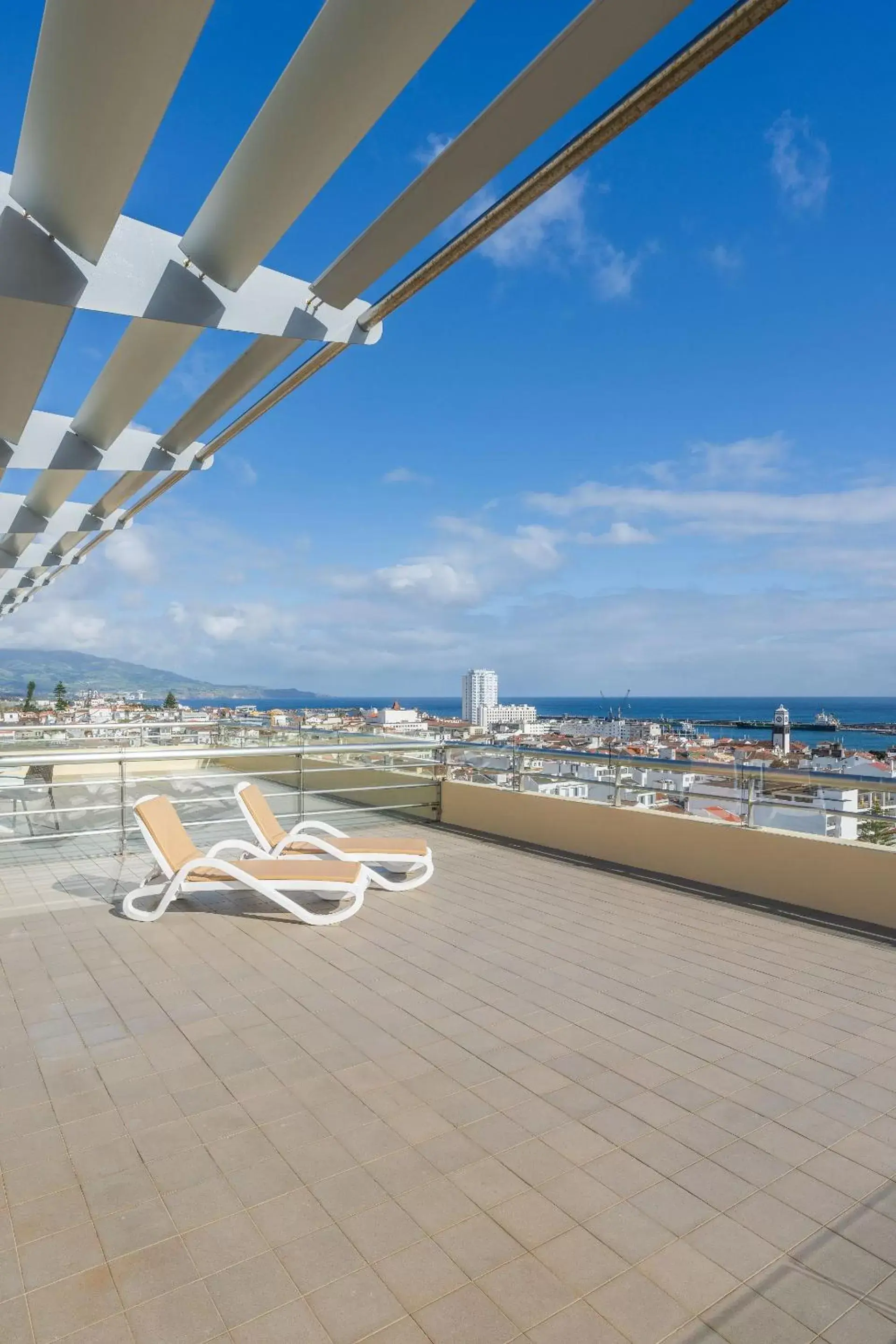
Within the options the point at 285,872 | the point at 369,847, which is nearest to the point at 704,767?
the point at 369,847

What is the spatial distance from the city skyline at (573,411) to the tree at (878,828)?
423cm

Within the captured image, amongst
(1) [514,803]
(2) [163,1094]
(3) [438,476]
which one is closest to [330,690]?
(3) [438,476]

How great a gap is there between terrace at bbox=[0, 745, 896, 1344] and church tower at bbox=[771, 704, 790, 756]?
4.40 feet

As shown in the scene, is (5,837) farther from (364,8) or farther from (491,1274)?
(364,8)

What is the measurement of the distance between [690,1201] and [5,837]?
626 cm

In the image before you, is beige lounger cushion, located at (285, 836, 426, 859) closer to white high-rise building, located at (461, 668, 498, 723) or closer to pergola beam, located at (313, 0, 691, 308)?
pergola beam, located at (313, 0, 691, 308)

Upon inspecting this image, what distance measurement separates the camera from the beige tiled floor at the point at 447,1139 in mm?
2041

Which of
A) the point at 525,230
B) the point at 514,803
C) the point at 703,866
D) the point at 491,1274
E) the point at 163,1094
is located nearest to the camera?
the point at 491,1274

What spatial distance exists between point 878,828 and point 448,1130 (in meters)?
3.87

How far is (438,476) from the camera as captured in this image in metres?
39.9

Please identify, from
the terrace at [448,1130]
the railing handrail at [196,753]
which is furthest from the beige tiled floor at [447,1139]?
the railing handrail at [196,753]

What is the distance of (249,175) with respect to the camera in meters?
3.38

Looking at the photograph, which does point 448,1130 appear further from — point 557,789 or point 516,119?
point 557,789

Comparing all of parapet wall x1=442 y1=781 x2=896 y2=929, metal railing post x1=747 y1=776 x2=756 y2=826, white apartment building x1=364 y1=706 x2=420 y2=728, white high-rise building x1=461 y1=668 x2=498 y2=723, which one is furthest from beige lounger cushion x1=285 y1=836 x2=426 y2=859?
white high-rise building x1=461 y1=668 x2=498 y2=723
